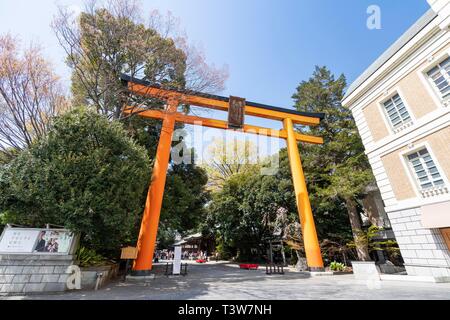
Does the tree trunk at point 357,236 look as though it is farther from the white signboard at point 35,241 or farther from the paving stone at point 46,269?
the paving stone at point 46,269

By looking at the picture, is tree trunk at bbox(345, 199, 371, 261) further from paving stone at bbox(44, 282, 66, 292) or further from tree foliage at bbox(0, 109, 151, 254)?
paving stone at bbox(44, 282, 66, 292)

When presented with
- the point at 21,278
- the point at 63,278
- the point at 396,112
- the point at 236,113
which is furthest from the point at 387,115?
the point at 21,278

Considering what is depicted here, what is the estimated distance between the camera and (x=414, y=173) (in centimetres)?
823

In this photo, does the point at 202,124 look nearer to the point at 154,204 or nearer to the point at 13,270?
the point at 154,204

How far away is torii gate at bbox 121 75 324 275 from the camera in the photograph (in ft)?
31.2

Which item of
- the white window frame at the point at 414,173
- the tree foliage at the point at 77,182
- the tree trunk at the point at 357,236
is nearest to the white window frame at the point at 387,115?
the white window frame at the point at 414,173

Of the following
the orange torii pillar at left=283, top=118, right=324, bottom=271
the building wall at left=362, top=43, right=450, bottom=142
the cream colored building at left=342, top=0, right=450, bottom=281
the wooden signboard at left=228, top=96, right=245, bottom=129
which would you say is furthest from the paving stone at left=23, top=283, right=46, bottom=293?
the building wall at left=362, top=43, right=450, bottom=142

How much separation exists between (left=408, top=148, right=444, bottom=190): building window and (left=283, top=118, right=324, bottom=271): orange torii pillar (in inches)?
189

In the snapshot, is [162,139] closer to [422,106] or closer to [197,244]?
[422,106]

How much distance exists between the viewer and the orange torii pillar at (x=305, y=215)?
10.8 meters

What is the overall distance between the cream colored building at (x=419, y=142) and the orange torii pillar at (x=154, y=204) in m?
9.46
